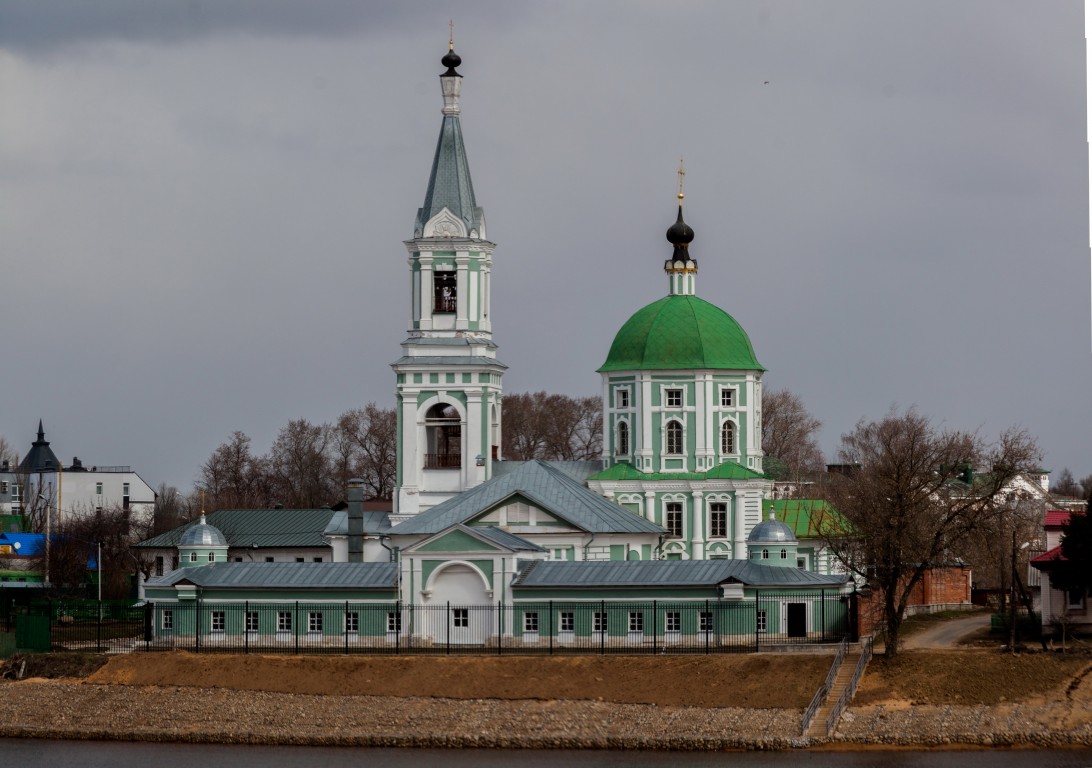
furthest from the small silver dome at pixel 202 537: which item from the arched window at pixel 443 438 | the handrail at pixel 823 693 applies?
the handrail at pixel 823 693

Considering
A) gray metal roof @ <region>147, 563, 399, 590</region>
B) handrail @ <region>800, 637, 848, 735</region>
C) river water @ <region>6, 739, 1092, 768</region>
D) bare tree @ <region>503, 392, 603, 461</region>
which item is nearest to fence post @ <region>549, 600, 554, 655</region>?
gray metal roof @ <region>147, 563, 399, 590</region>

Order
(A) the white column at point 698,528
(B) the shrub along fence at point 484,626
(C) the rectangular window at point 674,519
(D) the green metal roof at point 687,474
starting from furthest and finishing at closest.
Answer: (C) the rectangular window at point 674,519
(D) the green metal roof at point 687,474
(A) the white column at point 698,528
(B) the shrub along fence at point 484,626

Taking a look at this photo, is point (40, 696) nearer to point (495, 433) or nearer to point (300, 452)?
point (495, 433)

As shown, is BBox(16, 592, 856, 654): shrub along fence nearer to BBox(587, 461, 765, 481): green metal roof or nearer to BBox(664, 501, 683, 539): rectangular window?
BBox(664, 501, 683, 539): rectangular window

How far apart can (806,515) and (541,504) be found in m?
14.2

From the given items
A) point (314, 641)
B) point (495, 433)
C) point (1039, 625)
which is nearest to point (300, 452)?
point (495, 433)

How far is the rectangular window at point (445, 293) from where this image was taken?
62.2m

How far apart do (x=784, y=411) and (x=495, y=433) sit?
3800 centimetres

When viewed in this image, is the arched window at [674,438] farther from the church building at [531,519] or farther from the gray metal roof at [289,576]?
the gray metal roof at [289,576]

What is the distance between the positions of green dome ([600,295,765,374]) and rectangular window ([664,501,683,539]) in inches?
159

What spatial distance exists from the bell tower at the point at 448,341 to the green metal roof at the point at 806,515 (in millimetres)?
9142

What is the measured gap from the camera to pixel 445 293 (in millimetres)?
62312

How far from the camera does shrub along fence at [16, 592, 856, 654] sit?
51.0 metres

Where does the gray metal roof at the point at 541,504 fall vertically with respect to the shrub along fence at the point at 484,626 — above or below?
above
